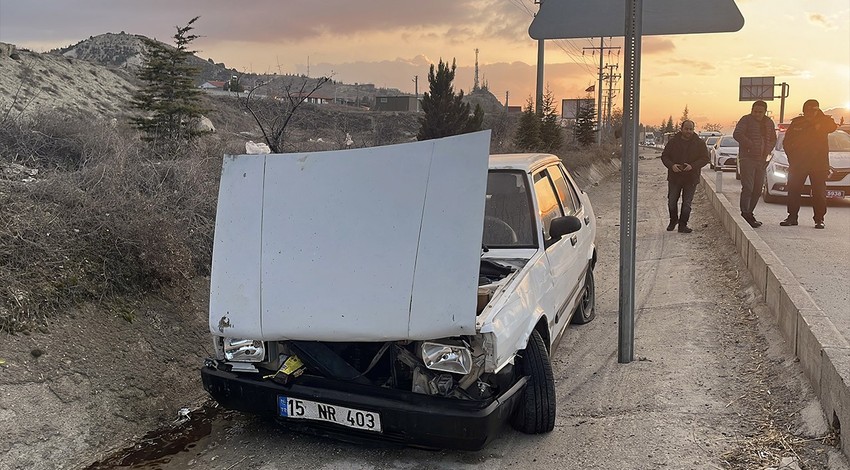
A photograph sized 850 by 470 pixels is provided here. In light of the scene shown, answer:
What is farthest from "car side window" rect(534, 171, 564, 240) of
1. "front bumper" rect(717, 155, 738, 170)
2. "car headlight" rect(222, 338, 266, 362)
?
"front bumper" rect(717, 155, 738, 170)

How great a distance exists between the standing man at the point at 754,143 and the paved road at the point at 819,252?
85 cm

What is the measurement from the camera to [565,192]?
6.00m

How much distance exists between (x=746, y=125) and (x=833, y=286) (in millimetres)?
4265

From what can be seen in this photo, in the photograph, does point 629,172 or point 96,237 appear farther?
point 96,237

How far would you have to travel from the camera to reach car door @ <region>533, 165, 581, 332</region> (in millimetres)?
4699

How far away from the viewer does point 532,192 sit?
4.96m

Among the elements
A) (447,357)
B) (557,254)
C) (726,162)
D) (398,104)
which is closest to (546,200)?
(557,254)

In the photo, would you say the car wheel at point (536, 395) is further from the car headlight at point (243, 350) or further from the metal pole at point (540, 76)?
the metal pole at point (540, 76)

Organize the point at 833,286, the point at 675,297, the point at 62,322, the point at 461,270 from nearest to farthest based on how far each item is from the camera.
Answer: the point at 461,270, the point at 62,322, the point at 833,286, the point at 675,297

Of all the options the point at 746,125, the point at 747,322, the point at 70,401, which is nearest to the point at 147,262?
the point at 70,401

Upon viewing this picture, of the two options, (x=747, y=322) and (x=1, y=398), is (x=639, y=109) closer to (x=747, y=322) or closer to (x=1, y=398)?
(x=747, y=322)

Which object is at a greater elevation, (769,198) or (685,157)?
(685,157)

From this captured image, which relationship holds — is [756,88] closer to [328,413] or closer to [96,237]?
[96,237]

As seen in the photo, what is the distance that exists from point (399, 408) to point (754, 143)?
8797mm
